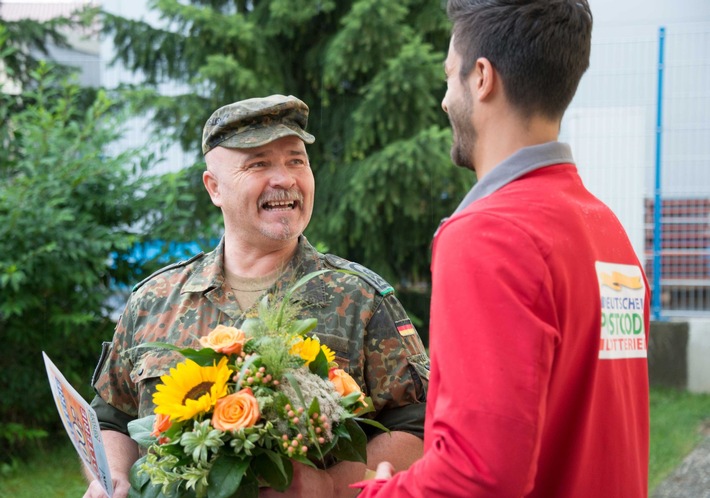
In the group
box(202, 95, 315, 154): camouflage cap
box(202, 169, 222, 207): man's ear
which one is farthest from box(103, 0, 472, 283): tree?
box(202, 95, 315, 154): camouflage cap

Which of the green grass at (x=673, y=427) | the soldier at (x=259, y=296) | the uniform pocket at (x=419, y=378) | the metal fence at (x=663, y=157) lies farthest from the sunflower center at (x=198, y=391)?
the metal fence at (x=663, y=157)

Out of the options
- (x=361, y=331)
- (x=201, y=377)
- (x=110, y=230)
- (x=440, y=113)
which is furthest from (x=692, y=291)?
(x=201, y=377)

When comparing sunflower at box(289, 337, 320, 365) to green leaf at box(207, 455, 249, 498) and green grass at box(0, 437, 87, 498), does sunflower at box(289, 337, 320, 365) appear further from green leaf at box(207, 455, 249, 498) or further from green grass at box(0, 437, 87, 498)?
green grass at box(0, 437, 87, 498)

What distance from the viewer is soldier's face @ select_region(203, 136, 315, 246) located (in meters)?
2.78

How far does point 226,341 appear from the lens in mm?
2049

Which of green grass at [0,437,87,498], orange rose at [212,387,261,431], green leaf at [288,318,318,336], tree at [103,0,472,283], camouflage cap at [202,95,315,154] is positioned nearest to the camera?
orange rose at [212,387,261,431]

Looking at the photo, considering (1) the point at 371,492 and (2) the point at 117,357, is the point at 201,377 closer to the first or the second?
(1) the point at 371,492

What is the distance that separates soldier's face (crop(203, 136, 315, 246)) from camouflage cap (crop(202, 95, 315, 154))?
0.04 meters

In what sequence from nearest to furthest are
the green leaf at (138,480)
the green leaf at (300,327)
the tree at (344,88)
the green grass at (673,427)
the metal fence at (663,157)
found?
the green leaf at (300,327) → the green leaf at (138,480) → the green grass at (673,427) → the tree at (344,88) → the metal fence at (663,157)

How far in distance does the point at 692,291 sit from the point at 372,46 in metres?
3.63

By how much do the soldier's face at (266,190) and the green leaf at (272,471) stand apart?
0.88 metres

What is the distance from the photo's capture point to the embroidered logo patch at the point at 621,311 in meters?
1.58

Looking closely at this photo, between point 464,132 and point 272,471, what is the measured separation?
2.92 ft

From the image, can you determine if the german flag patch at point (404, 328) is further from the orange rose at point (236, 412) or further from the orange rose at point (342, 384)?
the orange rose at point (236, 412)
